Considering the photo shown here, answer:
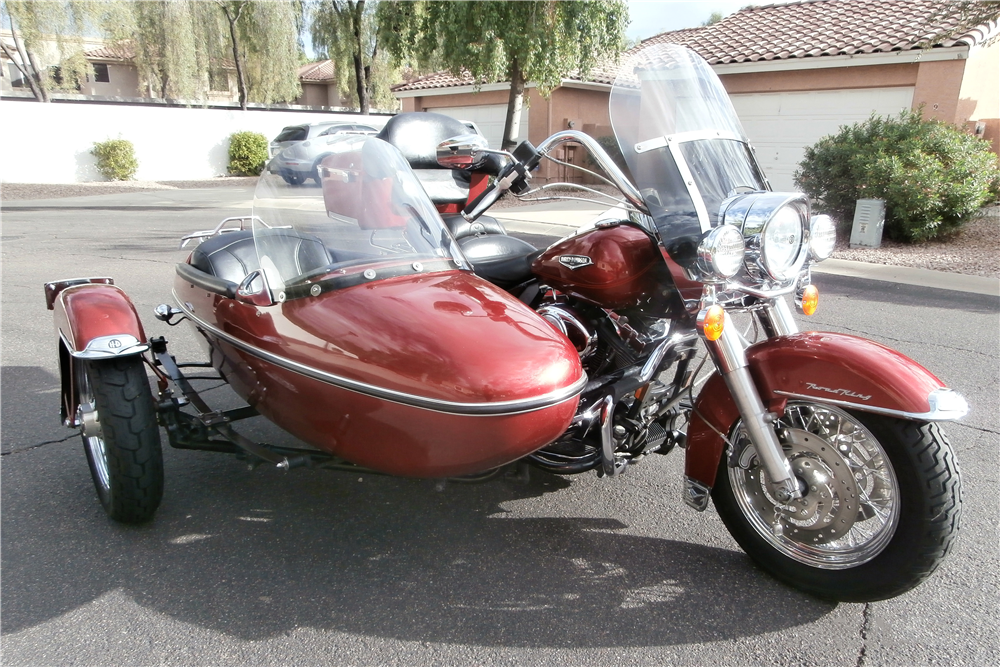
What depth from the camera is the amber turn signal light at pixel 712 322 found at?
2111mm

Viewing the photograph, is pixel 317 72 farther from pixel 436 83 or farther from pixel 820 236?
pixel 820 236

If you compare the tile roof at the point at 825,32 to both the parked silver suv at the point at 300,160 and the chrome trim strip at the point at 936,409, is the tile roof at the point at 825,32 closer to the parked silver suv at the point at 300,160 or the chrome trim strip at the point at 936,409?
the chrome trim strip at the point at 936,409

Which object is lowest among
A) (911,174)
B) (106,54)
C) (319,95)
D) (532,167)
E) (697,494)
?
(697,494)

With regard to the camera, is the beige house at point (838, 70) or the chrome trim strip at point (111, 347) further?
the beige house at point (838, 70)

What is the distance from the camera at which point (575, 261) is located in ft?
8.56

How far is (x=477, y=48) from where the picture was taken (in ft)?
44.1

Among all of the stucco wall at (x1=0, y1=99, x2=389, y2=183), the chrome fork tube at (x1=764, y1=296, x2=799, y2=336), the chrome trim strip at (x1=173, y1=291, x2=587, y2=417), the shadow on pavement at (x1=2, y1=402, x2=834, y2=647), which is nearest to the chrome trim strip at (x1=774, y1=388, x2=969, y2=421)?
the chrome fork tube at (x1=764, y1=296, x2=799, y2=336)

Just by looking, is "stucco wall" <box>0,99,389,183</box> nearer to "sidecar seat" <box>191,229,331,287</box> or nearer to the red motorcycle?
"sidecar seat" <box>191,229,331,287</box>

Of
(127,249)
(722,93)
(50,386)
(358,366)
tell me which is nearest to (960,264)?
(722,93)

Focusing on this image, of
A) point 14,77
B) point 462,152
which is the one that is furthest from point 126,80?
point 462,152

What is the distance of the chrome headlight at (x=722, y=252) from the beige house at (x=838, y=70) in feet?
34.1

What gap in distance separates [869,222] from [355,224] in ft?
30.9

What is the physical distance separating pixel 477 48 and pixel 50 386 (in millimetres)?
11121

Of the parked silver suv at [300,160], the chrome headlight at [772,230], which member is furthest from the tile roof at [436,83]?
the chrome headlight at [772,230]
